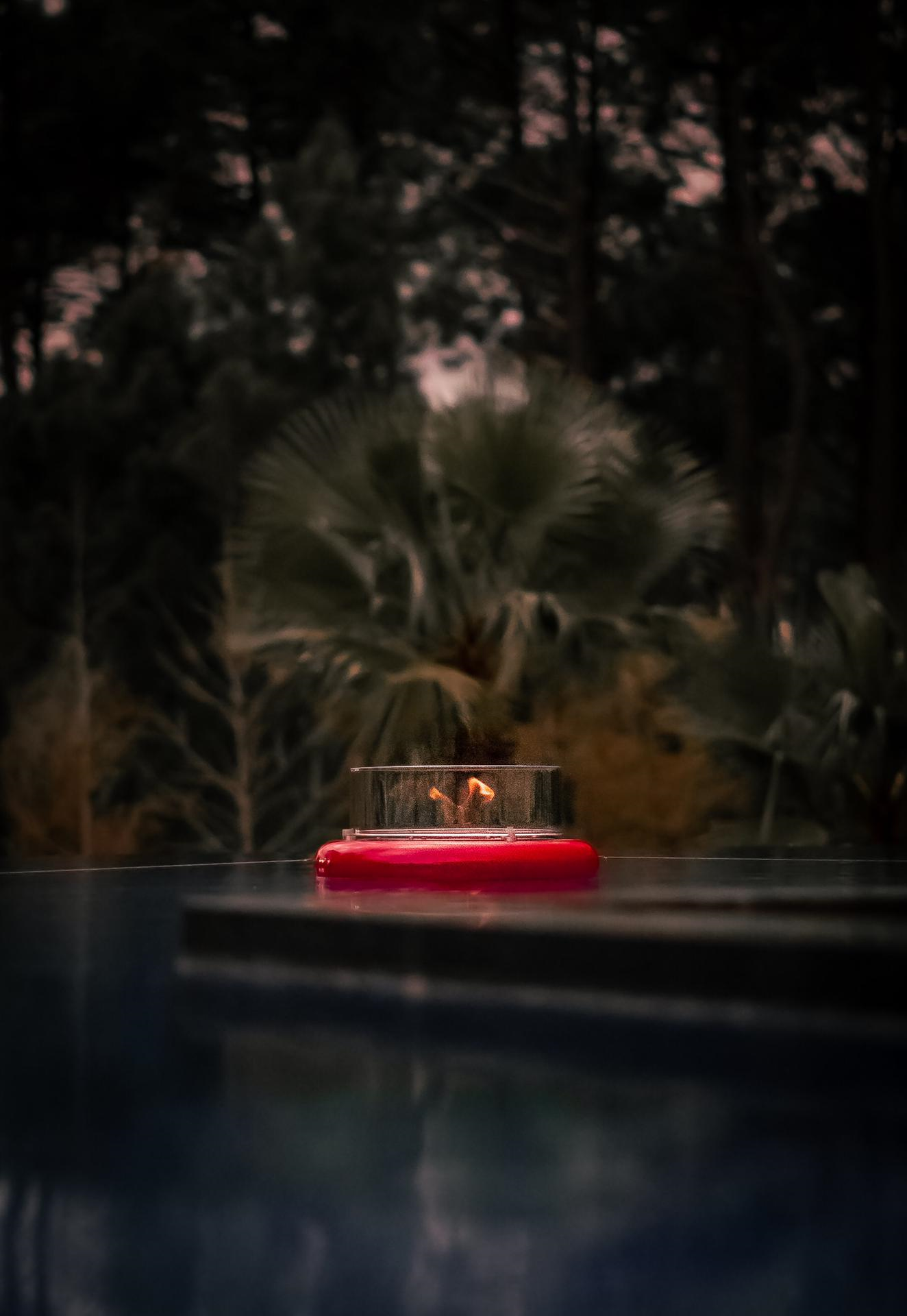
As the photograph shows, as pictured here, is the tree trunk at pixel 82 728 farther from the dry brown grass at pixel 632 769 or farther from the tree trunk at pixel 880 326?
the tree trunk at pixel 880 326

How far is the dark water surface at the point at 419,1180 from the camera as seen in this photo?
9.32 feet

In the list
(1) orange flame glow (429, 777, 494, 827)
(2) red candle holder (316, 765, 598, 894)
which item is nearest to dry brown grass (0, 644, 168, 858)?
(2) red candle holder (316, 765, 598, 894)

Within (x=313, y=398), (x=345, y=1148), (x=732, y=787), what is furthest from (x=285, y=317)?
(x=345, y=1148)

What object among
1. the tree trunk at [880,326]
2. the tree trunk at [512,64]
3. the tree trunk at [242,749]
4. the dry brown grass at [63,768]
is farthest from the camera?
the tree trunk at [512,64]

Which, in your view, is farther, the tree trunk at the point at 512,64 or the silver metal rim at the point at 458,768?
the tree trunk at the point at 512,64

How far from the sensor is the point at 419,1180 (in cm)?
350

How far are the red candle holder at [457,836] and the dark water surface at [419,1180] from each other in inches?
76.0

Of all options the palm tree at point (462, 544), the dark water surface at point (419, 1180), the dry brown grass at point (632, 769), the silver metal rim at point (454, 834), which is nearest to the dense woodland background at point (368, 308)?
the dry brown grass at point (632, 769)

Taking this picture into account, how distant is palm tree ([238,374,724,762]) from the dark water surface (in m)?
6.23

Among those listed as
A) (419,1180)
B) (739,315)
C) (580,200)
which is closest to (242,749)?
(580,200)

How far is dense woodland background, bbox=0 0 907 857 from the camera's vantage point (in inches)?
726

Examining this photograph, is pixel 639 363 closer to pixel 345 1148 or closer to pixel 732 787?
pixel 732 787

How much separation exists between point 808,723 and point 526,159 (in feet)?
35.7

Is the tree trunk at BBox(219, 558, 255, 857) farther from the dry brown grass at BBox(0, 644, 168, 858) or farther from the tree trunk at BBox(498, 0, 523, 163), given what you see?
the tree trunk at BBox(498, 0, 523, 163)
